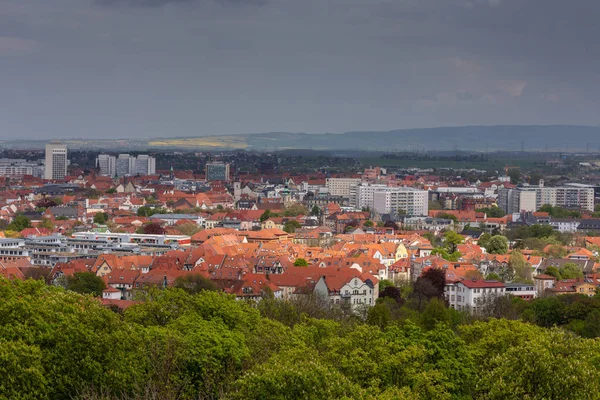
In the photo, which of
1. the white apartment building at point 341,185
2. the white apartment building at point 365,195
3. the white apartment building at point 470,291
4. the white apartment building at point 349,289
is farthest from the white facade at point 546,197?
the white apartment building at point 349,289

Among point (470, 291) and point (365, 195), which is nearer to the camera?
point (470, 291)

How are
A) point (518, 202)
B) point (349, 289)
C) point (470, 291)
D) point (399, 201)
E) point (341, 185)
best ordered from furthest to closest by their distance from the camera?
point (341, 185), point (518, 202), point (399, 201), point (470, 291), point (349, 289)

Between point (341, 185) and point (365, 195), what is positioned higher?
point (341, 185)

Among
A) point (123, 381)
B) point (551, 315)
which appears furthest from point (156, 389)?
point (551, 315)

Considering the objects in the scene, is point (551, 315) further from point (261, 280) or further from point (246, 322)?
point (246, 322)

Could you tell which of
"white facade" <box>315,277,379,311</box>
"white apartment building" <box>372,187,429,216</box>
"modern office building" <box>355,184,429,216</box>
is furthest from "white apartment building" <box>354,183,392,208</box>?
"white facade" <box>315,277,379,311</box>

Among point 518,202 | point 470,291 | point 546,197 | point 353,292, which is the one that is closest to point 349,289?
point 353,292

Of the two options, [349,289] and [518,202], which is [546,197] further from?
[349,289]

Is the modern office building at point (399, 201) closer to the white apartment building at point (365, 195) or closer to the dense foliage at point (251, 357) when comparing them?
the white apartment building at point (365, 195)
